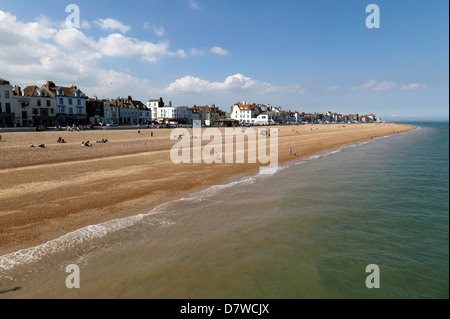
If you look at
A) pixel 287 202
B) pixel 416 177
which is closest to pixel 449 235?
pixel 287 202

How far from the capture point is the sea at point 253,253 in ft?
24.9

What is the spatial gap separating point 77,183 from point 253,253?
14.9 metres

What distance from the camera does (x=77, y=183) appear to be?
17172mm

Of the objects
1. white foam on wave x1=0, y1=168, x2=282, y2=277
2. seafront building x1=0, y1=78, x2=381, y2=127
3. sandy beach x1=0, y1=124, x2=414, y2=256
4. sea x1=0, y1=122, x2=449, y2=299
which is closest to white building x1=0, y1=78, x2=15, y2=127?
seafront building x1=0, y1=78, x2=381, y2=127

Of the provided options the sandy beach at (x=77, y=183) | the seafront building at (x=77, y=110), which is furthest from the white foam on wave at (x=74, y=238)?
the seafront building at (x=77, y=110)

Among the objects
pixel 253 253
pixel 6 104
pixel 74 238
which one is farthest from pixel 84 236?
pixel 6 104

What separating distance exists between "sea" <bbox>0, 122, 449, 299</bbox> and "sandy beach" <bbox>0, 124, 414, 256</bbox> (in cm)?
151

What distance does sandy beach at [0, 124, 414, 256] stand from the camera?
37.6 feet

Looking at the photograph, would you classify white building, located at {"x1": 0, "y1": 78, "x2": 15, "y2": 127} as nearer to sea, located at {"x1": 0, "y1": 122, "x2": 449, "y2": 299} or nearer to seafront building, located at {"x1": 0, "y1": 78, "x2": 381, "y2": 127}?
seafront building, located at {"x1": 0, "y1": 78, "x2": 381, "y2": 127}

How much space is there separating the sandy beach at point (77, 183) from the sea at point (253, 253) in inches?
59.5

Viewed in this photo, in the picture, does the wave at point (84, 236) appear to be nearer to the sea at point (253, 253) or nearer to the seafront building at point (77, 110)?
the sea at point (253, 253)

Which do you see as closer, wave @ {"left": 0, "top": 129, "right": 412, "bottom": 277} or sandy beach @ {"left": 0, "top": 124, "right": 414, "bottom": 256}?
wave @ {"left": 0, "top": 129, "right": 412, "bottom": 277}

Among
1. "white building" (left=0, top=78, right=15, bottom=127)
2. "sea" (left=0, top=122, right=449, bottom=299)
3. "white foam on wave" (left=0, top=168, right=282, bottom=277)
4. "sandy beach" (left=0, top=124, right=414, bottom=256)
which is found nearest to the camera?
"sea" (left=0, top=122, right=449, bottom=299)
